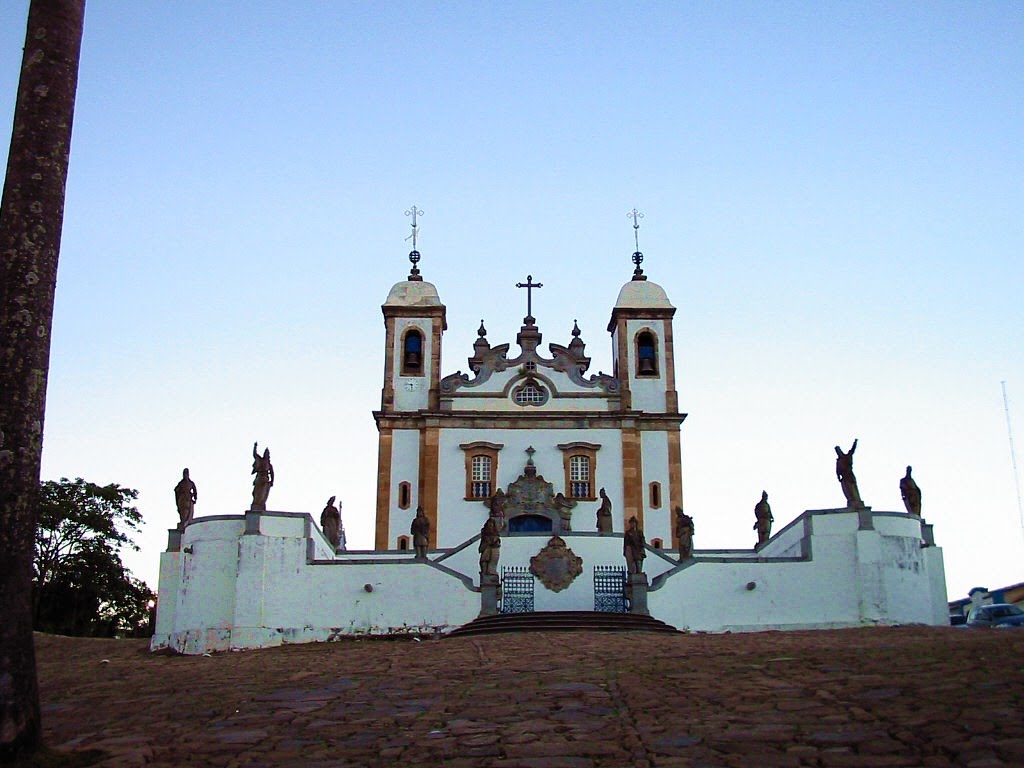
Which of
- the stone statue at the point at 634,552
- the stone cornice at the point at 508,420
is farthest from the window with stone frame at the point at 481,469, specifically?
the stone statue at the point at 634,552

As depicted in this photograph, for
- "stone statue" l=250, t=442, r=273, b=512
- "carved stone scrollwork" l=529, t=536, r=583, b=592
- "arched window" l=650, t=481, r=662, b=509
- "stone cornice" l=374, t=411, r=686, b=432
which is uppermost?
"stone cornice" l=374, t=411, r=686, b=432

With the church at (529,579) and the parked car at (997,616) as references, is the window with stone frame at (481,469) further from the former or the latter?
the parked car at (997,616)

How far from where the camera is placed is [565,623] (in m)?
22.3

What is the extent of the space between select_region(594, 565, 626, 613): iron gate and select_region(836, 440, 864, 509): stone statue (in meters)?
5.20

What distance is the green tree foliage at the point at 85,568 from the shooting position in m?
38.4

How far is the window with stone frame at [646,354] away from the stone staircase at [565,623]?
16.7 meters

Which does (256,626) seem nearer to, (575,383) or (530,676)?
(530,676)

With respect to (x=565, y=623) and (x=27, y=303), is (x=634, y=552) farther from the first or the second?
(x=27, y=303)

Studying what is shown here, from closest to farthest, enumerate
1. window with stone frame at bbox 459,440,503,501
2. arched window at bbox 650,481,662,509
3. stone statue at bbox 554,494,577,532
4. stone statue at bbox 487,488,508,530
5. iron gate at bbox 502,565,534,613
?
iron gate at bbox 502,565,534,613, stone statue at bbox 487,488,508,530, stone statue at bbox 554,494,577,532, window with stone frame at bbox 459,440,503,501, arched window at bbox 650,481,662,509

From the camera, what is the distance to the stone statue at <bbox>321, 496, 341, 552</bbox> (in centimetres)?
3136

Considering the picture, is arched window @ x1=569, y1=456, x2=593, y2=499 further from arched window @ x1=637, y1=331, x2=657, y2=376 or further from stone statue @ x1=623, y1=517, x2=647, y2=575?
stone statue @ x1=623, y1=517, x2=647, y2=575

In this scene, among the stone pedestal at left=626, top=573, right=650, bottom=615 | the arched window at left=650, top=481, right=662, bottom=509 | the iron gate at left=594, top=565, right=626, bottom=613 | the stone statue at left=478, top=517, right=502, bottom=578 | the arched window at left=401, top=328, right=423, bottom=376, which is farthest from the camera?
the arched window at left=401, top=328, right=423, bottom=376

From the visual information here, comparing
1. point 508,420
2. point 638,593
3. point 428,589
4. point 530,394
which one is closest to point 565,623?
point 638,593

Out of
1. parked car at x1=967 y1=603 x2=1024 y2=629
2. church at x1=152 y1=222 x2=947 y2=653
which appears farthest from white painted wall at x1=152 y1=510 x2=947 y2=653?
parked car at x1=967 y1=603 x2=1024 y2=629
